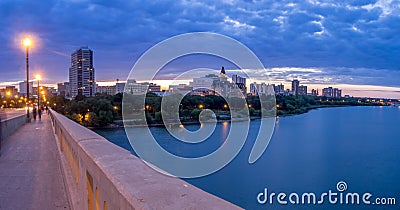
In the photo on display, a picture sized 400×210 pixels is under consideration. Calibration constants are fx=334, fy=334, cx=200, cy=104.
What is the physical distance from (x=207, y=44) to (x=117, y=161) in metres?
4.25

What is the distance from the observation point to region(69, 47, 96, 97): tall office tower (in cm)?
9688

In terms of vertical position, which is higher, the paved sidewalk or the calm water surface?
the paved sidewalk

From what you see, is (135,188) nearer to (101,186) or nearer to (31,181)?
(101,186)

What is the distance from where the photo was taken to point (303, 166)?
1335 inches

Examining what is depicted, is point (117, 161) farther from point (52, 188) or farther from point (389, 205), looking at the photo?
point (389, 205)

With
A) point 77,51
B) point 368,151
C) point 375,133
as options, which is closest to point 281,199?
point 368,151

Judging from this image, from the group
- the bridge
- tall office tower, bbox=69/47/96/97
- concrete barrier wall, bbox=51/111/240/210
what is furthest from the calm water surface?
tall office tower, bbox=69/47/96/97

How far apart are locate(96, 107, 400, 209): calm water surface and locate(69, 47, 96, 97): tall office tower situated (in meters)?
59.7

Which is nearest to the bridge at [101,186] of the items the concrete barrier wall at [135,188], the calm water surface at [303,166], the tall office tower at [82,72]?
the concrete barrier wall at [135,188]

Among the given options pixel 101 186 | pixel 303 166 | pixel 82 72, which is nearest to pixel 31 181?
pixel 101 186

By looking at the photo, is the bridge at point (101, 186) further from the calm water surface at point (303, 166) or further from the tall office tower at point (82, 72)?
the tall office tower at point (82, 72)

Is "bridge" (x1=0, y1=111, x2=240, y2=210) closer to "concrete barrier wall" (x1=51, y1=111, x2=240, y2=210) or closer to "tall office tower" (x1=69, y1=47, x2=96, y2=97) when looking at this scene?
"concrete barrier wall" (x1=51, y1=111, x2=240, y2=210)

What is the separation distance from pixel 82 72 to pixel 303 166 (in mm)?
81929

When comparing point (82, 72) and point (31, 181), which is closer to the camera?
point (31, 181)
